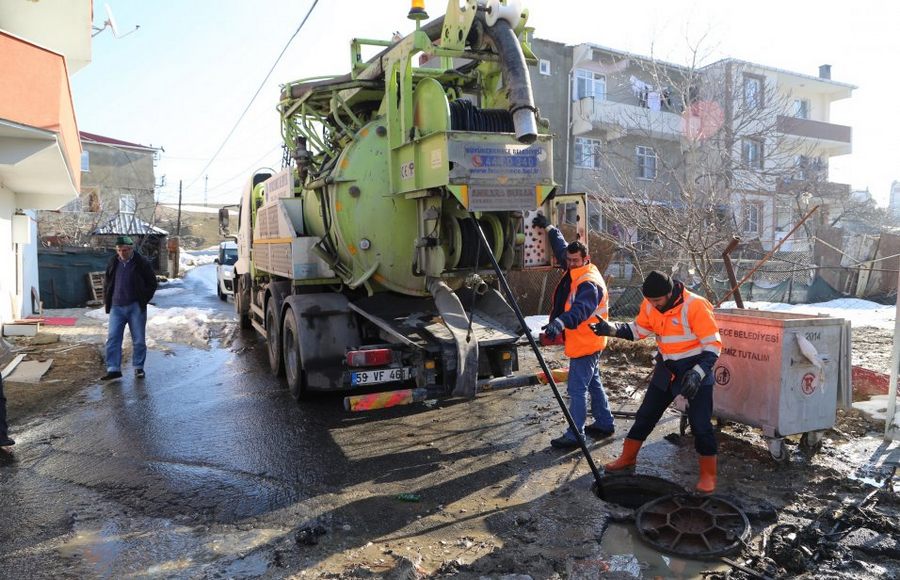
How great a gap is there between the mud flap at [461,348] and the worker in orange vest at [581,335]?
25.8 inches

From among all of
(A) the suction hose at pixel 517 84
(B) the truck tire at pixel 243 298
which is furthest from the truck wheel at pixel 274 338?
(A) the suction hose at pixel 517 84

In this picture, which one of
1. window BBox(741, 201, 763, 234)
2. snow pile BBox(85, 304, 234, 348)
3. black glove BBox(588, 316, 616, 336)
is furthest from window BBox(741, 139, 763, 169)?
snow pile BBox(85, 304, 234, 348)

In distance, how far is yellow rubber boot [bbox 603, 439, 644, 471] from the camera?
4383 mm

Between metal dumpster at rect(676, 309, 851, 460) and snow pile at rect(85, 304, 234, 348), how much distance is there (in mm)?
8563

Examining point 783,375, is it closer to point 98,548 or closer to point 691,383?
point 691,383

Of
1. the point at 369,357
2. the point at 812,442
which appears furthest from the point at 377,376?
the point at 812,442

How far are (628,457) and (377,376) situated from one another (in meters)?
2.16

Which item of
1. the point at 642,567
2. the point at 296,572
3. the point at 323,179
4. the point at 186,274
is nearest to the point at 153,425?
the point at 323,179

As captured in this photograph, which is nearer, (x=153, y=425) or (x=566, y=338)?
(x=566, y=338)

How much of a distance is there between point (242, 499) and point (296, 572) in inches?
44.2

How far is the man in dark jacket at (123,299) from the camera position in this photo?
7.63m

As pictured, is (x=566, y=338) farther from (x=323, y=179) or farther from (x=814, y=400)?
(x=323, y=179)

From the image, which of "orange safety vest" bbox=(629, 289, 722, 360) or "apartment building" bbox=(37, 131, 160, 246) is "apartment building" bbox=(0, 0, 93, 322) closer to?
"orange safety vest" bbox=(629, 289, 722, 360)

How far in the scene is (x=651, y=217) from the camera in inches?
Answer: 355
